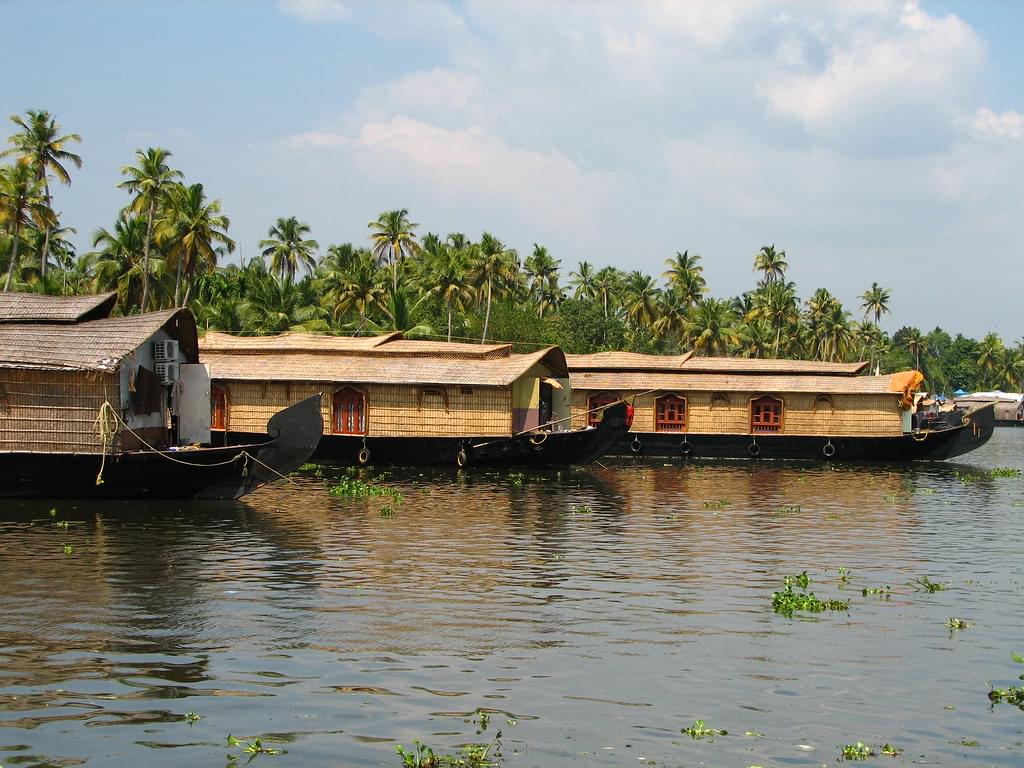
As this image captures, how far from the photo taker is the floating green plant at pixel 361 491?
21891 mm

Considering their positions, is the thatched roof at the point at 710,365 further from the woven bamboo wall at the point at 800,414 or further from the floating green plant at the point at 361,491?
the floating green plant at the point at 361,491

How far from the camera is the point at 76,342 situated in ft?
61.7

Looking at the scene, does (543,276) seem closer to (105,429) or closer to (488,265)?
(488,265)

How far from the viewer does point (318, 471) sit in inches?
1071

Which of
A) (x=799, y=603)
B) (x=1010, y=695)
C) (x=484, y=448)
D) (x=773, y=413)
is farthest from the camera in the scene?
(x=773, y=413)

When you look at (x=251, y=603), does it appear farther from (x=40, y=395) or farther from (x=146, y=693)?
(x=40, y=395)

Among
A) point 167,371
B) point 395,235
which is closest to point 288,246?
point 395,235

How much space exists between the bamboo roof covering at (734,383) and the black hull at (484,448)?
6441 millimetres

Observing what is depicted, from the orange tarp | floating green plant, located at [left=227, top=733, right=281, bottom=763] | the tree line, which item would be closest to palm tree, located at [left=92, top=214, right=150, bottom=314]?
the tree line

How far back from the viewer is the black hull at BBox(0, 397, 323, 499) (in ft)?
61.2

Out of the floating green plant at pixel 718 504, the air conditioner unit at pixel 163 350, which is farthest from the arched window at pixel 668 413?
the air conditioner unit at pixel 163 350

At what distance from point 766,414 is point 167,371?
63.7 ft

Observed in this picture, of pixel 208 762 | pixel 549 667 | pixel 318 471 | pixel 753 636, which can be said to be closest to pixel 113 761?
pixel 208 762

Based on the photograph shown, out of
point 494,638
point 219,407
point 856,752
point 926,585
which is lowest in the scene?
point 856,752
